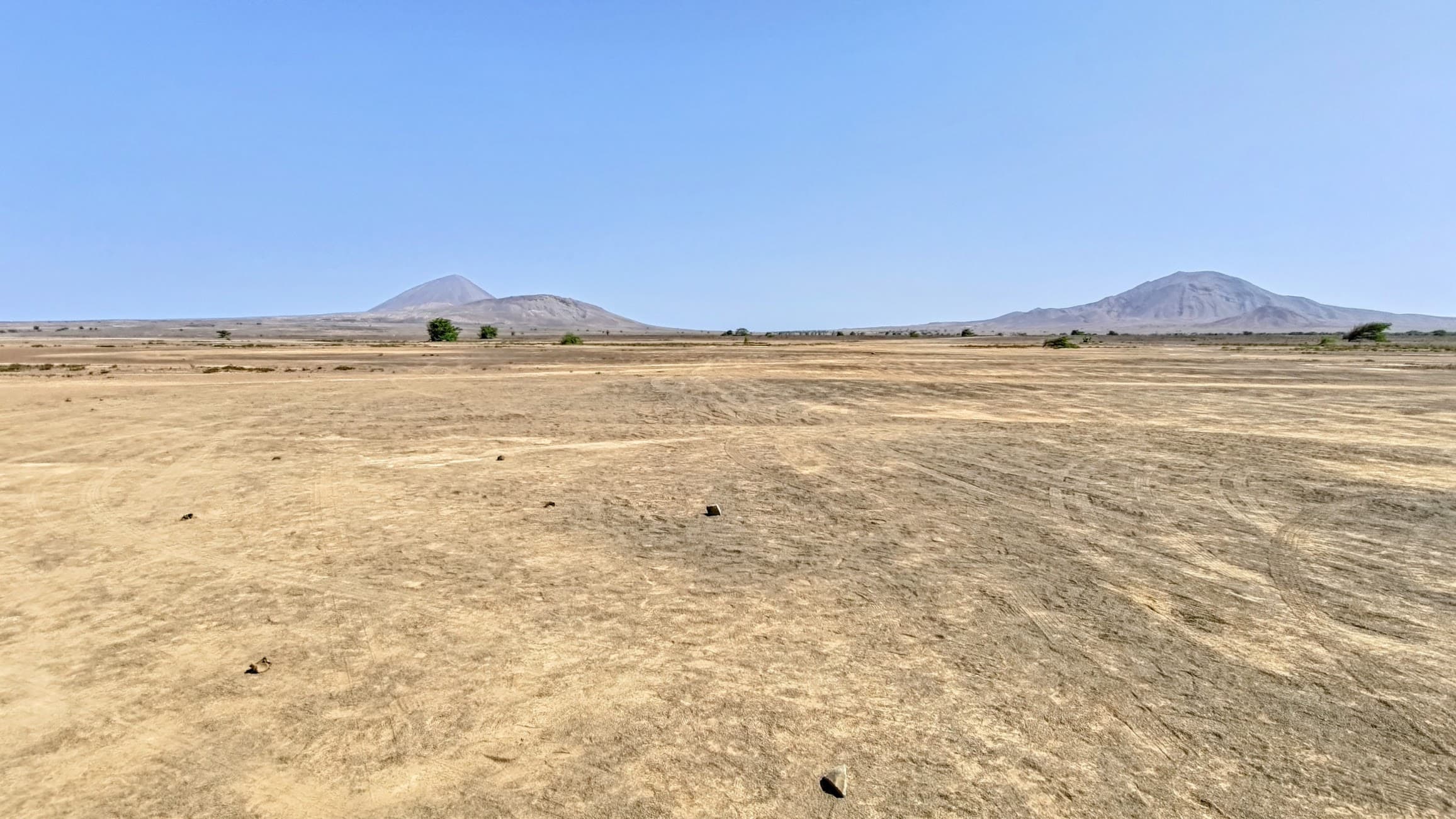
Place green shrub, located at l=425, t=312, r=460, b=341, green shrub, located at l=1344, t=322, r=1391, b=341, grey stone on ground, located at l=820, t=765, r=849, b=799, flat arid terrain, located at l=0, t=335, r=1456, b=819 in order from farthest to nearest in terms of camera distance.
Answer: green shrub, located at l=425, t=312, r=460, b=341 → green shrub, located at l=1344, t=322, r=1391, b=341 → flat arid terrain, located at l=0, t=335, r=1456, b=819 → grey stone on ground, located at l=820, t=765, r=849, b=799

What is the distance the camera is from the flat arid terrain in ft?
11.3

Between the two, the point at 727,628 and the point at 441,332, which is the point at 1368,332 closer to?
the point at 727,628

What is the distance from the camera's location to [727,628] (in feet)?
17.1

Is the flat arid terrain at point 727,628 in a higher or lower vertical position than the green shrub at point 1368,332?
lower

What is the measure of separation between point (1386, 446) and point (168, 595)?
1799 centimetres

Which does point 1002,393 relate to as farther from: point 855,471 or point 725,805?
point 725,805

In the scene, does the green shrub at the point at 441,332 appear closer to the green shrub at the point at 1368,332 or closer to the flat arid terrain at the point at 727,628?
the flat arid terrain at the point at 727,628

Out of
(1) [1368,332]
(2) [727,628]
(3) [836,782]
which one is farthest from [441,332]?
(1) [1368,332]

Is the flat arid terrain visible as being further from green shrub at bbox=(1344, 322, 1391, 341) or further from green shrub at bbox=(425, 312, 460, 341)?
green shrub at bbox=(1344, 322, 1391, 341)

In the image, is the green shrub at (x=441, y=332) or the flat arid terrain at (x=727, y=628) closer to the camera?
the flat arid terrain at (x=727, y=628)

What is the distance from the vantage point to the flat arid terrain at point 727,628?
3.46m

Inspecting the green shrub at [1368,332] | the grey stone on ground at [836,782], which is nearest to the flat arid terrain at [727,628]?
the grey stone on ground at [836,782]

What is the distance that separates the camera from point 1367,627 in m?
5.18

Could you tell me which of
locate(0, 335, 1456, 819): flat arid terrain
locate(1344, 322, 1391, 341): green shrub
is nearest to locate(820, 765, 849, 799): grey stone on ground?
locate(0, 335, 1456, 819): flat arid terrain
